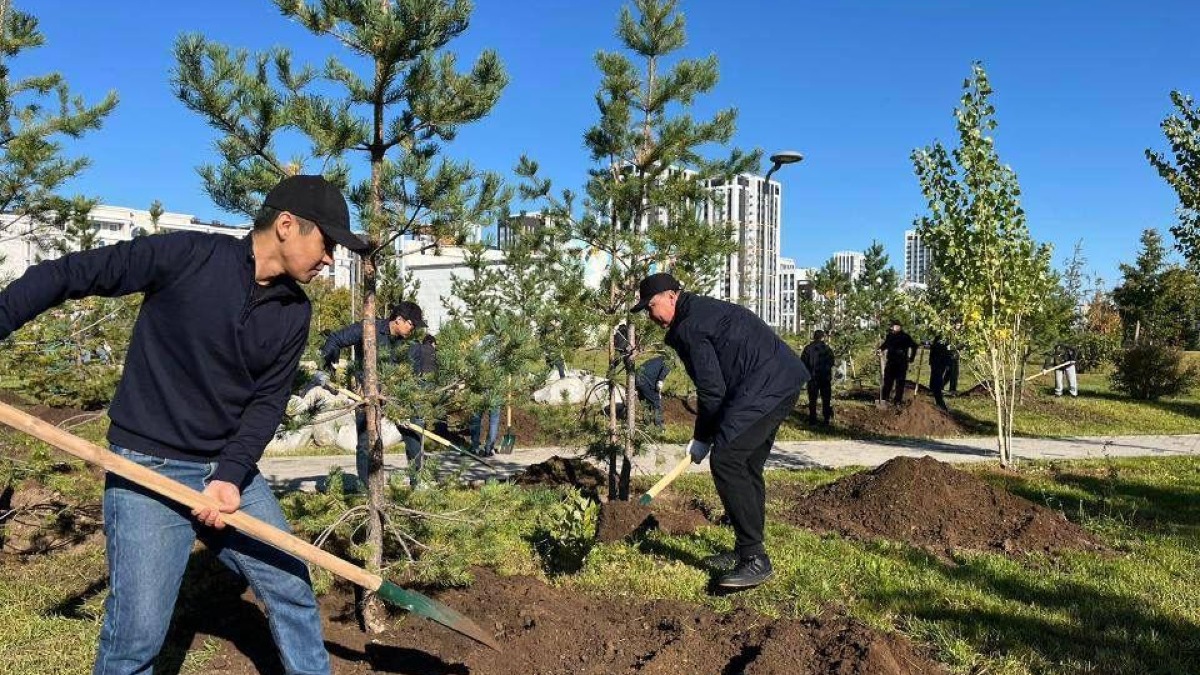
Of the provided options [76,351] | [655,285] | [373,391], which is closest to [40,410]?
[76,351]

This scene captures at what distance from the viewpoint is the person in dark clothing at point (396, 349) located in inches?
166

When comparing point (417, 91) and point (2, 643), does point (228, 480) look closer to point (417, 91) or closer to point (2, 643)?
point (417, 91)

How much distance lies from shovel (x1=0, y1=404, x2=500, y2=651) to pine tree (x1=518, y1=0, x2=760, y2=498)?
10.8ft

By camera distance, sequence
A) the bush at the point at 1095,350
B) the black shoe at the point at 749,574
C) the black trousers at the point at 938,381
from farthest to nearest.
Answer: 1. the bush at the point at 1095,350
2. the black trousers at the point at 938,381
3. the black shoe at the point at 749,574

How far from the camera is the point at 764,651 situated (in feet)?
10.5

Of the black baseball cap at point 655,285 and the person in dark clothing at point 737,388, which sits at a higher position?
the black baseball cap at point 655,285

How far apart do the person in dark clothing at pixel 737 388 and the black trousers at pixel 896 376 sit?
1062 centimetres

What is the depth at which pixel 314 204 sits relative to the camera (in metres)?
2.48

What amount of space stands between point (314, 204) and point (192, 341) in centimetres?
56

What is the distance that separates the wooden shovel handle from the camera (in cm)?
223

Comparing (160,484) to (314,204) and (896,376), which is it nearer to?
(314,204)

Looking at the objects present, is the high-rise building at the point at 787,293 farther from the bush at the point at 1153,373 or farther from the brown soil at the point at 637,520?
the brown soil at the point at 637,520

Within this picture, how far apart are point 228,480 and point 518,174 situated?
4.28 meters

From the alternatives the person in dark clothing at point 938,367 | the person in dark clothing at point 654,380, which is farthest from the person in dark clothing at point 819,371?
the person in dark clothing at point 654,380
